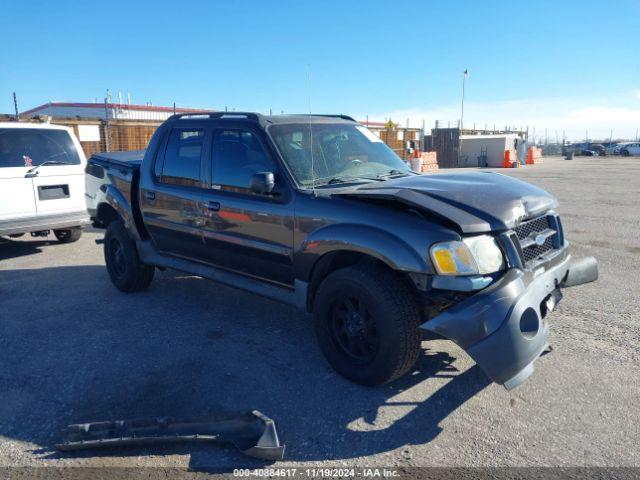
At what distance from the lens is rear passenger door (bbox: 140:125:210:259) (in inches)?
185

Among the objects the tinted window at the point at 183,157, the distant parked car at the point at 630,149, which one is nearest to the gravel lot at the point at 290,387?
the tinted window at the point at 183,157

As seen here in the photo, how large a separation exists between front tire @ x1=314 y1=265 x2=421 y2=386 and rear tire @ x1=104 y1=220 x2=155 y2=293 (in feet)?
8.86

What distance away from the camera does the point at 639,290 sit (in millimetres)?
5410

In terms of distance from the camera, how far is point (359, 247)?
11.0 ft

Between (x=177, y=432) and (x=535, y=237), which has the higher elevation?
(x=535, y=237)

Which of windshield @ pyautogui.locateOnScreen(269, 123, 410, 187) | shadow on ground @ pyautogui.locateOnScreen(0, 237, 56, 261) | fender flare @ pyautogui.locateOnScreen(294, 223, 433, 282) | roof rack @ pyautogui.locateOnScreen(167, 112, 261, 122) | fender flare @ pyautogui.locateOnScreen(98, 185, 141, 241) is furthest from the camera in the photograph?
shadow on ground @ pyautogui.locateOnScreen(0, 237, 56, 261)

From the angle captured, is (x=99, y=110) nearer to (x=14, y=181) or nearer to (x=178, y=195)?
(x=14, y=181)

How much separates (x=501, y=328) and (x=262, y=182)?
1944 millimetres

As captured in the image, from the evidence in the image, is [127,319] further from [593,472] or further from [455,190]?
[593,472]

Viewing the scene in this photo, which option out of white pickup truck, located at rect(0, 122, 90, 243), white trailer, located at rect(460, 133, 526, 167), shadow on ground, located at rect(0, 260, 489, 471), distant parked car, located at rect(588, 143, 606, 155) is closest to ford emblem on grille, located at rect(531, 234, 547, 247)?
shadow on ground, located at rect(0, 260, 489, 471)

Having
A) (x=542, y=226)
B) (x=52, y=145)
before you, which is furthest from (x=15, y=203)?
(x=542, y=226)

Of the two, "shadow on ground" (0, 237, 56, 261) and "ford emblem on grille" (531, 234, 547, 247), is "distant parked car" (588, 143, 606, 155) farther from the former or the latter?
"ford emblem on grille" (531, 234, 547, 247)

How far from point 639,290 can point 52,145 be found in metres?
8.03

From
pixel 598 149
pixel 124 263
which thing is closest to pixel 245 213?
pixel 124 263
